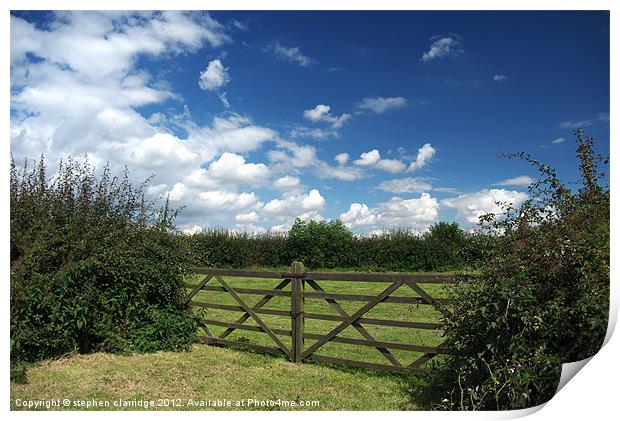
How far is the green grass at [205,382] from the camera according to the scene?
469cm

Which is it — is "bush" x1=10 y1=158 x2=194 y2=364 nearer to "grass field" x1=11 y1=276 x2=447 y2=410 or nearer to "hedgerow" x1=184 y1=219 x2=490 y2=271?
"grass field" x1=11 y1=276 x2=447 y2=410

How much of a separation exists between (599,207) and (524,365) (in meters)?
1.66

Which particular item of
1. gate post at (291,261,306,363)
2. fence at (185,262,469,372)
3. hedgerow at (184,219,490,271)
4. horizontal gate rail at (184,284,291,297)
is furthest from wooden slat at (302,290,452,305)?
hedgerow at (184,219,490,271)

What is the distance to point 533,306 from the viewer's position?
4008mm

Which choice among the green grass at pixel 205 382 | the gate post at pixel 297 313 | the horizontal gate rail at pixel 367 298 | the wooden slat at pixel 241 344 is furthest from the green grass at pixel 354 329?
the green grass at pixel 205 382

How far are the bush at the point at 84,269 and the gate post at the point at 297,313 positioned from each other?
5.27ft

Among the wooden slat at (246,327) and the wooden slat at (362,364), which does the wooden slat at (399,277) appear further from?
the wooden slat at (362,364)

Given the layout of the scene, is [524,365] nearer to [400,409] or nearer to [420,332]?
[400,409]

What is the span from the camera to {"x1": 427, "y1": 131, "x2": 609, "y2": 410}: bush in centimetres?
388

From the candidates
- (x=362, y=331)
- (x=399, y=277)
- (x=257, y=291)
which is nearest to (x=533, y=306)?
(x=399, y=277)

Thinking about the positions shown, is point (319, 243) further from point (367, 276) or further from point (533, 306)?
point (533, 306)

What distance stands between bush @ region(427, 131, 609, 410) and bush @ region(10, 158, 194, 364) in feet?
13.1
